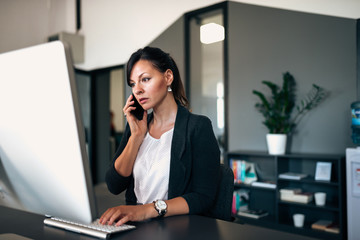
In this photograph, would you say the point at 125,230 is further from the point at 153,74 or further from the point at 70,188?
the point at 153,74

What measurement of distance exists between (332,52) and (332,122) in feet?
2.46

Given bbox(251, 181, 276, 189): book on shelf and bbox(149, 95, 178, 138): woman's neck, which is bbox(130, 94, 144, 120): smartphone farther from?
bbox(251, 181, 276, 189): book on shelf

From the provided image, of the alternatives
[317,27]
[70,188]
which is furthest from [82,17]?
[70,188]

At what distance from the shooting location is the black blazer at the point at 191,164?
1.33 meters

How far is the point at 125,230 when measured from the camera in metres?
0.93

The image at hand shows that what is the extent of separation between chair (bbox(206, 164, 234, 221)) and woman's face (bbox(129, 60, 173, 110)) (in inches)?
17.6

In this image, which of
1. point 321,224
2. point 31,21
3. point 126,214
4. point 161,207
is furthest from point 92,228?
point 31,21

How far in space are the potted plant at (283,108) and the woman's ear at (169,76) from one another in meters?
2.22

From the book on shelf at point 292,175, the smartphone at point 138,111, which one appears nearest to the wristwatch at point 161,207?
the smartphone at point 138,111

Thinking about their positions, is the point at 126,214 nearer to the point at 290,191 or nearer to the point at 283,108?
the point at 290,191

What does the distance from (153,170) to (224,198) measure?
1.10 ft

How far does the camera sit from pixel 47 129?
0.71 m

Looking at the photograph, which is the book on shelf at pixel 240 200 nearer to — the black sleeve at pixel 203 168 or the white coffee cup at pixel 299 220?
the white coffee cup at pixel 299 220

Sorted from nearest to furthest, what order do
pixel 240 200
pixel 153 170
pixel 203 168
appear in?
pixel 203 168
pixel 153 170
pixel 240 200
